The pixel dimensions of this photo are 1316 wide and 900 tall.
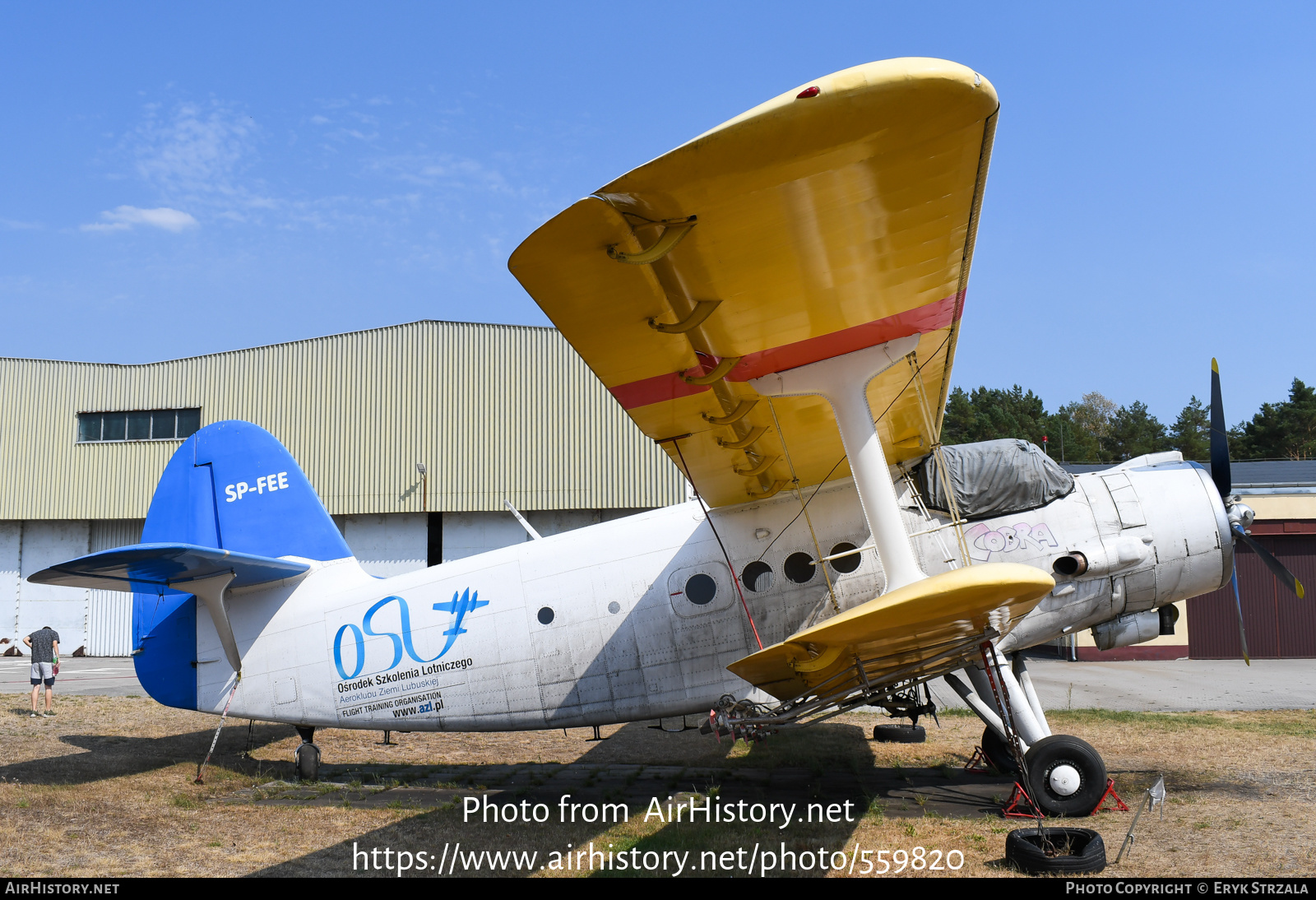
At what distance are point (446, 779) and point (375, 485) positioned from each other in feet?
52.2

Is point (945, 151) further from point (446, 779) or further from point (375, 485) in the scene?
point (375, 485)

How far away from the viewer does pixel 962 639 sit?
558cm

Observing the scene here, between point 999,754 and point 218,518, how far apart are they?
330 inches

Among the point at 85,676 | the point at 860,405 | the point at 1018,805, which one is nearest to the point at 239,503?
the point at 860,405

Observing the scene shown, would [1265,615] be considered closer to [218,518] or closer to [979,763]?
[979,763]

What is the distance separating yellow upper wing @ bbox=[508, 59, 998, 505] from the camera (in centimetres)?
300

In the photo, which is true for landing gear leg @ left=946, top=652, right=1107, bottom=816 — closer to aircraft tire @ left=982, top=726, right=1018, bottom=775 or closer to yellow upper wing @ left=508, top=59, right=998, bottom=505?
aircraft tire @ left=982, top=726, right=1018, bottom=775

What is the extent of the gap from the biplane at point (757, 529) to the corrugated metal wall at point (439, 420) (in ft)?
45.5

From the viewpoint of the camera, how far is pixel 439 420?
2322 centimetres

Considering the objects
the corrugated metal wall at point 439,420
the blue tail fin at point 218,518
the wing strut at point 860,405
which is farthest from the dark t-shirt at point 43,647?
the wing strut at point 860,405

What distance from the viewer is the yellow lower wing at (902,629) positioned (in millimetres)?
4215

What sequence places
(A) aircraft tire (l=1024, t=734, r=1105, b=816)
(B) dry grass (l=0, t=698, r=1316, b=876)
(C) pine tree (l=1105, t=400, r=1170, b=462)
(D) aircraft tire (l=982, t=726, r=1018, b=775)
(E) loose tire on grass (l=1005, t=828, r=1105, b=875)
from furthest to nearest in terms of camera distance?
1. (C) pine tree (l=1105, t=400, r=1170, b=462)
2. (D) aircraft tire (l=982, t=726, r=1018, b=775)
3. (A) aircraft tire (l=1024, t=734, r=1105, b=816)
4. (B) dry grass (l=0, t=698, r=1316, b=876)
5. (E) loose tire on grass (l=1005, t=828, r=1105, b=875)

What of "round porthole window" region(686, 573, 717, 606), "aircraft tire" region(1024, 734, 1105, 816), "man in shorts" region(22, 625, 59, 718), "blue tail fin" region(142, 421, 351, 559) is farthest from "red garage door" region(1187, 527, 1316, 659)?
"man in shorts" region(22, 625, 59, 718)

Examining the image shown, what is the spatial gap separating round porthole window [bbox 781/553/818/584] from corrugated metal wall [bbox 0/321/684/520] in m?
15.3
